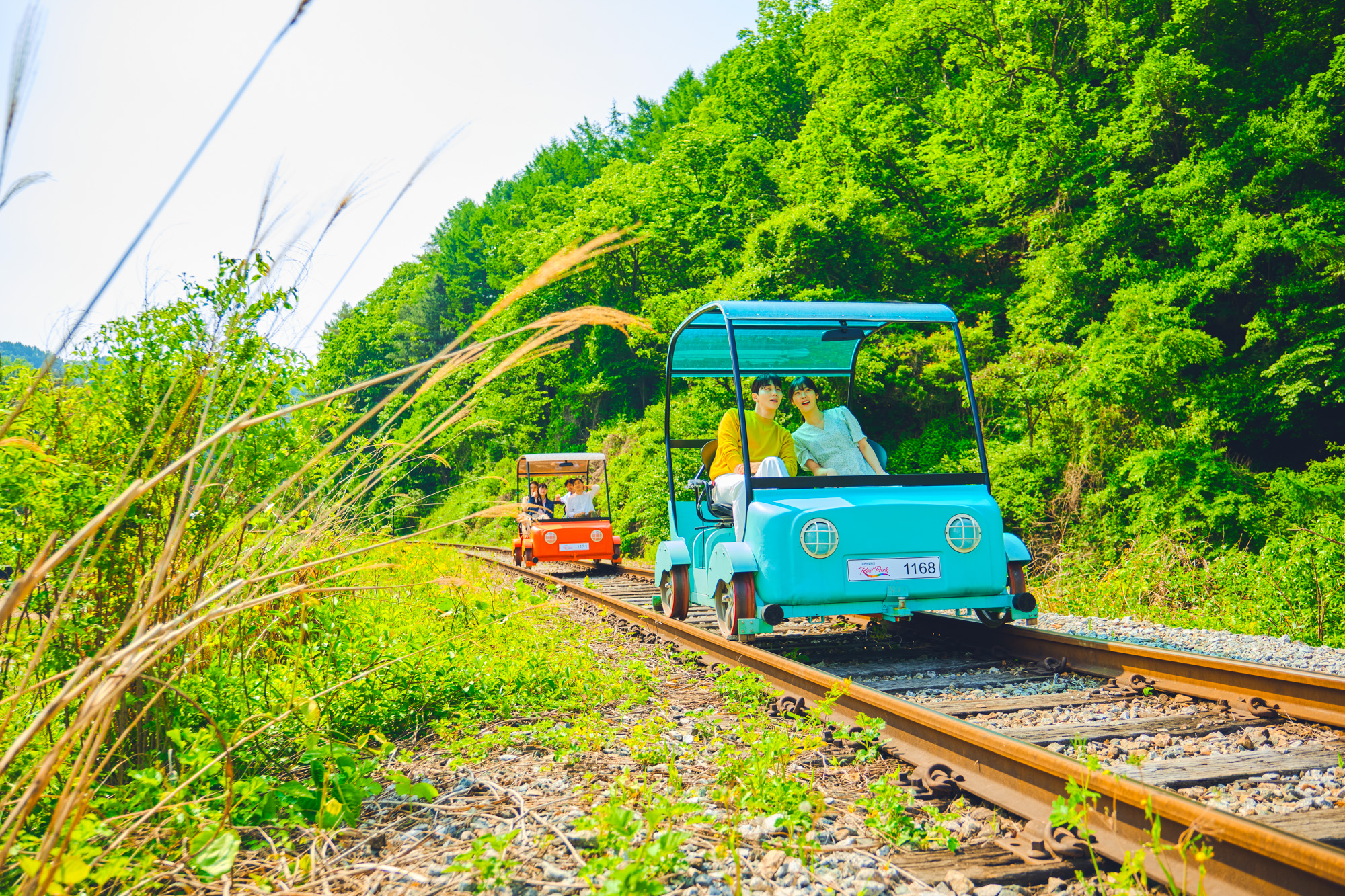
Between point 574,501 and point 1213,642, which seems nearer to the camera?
point 1213,642

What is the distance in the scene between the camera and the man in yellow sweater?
627 cm

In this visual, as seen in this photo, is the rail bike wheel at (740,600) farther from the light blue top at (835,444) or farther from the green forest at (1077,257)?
the green forest at (1077,257)

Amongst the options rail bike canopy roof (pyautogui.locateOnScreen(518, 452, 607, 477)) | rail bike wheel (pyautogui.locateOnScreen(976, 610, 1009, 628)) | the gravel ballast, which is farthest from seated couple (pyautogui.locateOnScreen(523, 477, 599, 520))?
rail bike wheel (pyautogui.locateOnScreen(976, 610, 1009, 628))

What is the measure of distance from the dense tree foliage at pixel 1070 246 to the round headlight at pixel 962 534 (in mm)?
3401

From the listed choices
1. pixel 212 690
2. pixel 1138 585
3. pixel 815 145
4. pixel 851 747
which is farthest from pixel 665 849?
pixel 815 145

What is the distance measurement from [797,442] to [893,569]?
154cm

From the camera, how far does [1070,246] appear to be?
678 inches

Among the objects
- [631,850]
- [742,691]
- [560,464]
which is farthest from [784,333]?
[560,464]

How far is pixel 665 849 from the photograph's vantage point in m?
2.28

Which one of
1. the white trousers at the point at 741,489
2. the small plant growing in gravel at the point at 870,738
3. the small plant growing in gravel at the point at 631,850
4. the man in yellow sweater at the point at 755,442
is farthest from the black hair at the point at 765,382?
the small plant growing in gravel at the point at 631,850

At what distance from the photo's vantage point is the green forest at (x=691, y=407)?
229 centimetres

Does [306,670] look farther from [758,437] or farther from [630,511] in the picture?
[630,511]

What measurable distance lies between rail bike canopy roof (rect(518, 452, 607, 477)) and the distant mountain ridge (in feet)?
45.0

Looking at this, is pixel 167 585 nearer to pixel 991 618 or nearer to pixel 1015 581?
pixel 1015 581
